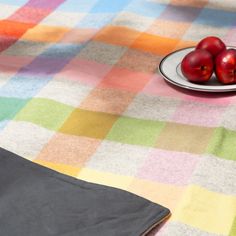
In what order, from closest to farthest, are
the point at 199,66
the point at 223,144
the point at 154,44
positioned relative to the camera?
the point at 223,144
the point at 199,66
the point at 154,44

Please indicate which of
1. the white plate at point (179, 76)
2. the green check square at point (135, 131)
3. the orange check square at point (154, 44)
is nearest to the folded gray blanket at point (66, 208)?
the green check square at point (135, 131)

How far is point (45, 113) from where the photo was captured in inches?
Answer: 36.3

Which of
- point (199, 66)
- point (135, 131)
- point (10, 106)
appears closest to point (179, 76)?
point (199, 66)

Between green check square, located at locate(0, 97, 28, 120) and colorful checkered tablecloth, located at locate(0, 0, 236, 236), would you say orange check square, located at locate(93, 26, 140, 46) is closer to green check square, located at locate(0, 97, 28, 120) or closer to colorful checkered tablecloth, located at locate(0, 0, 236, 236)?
colorful checkered tablecloth, located at locate(0, 0, 236, 236)

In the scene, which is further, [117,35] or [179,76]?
[117,35]

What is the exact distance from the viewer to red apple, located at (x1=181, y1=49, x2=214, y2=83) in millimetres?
934

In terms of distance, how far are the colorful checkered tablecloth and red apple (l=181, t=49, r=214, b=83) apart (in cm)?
3

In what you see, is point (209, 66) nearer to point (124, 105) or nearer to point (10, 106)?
point (124, 105)

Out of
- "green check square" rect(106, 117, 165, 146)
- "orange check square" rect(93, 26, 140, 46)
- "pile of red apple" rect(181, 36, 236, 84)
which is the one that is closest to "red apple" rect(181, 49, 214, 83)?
"pile of red apple" rect(181, 36, 236, 84)

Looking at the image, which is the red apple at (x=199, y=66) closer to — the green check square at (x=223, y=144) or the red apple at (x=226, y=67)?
the red apple at (x=226, y=67)

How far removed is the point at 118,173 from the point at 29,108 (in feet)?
0.77

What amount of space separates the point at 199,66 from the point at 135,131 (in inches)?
6.3

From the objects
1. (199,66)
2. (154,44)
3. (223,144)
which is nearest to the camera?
(223,144)

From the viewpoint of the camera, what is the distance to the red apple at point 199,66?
934 millimetres
